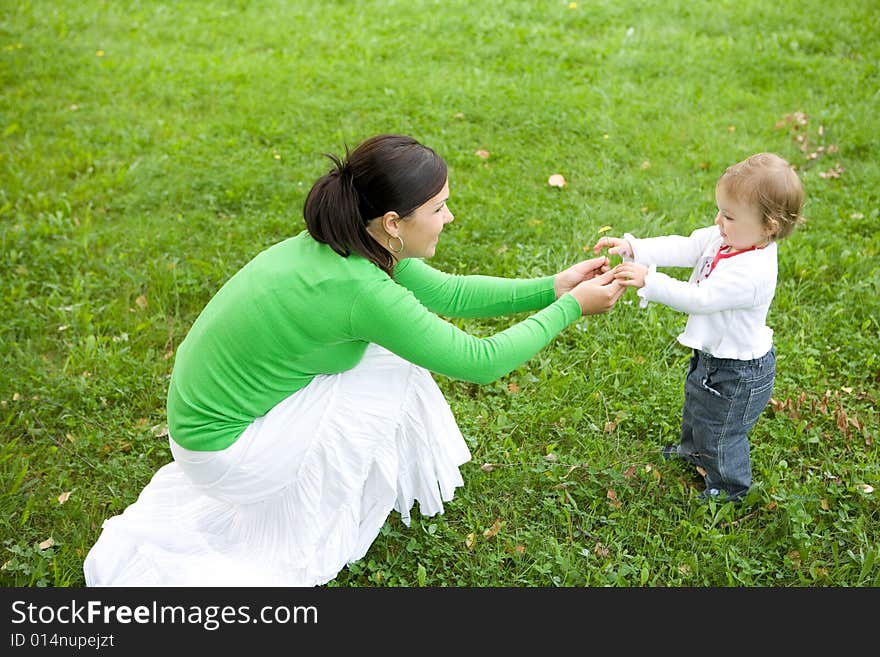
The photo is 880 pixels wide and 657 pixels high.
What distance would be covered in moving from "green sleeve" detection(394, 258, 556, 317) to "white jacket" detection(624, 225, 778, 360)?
1.25 ft

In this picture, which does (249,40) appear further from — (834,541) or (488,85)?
(834,541)

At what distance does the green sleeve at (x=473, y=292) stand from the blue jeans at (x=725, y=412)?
633 millimetres

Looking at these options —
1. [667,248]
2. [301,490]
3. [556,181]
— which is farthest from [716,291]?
[556,181]

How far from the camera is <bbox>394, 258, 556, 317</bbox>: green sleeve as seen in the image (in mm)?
3211

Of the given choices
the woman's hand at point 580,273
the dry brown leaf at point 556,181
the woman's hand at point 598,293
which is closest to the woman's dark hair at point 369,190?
the woman's hand at point 598,293

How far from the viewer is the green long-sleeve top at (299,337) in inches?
103

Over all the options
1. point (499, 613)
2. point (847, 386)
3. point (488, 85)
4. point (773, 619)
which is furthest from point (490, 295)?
point (488, 85)

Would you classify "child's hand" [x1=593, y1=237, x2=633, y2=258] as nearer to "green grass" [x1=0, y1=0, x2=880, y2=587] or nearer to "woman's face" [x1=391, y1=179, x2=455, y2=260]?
"woman's face" [x1=391, y1=179, x2=455, y2=260]

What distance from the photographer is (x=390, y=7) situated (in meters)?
7.59

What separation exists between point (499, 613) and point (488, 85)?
4.34 m

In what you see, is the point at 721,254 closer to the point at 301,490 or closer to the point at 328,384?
the point at 328,384

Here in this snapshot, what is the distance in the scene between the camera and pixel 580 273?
3164 mm

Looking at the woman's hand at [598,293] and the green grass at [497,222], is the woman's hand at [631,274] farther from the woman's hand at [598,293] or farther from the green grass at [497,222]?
the green grass at [497,222]

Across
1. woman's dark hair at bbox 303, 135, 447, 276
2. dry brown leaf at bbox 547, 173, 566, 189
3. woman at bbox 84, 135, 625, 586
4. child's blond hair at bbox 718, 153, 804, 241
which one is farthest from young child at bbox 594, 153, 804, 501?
dry brown leaf at bbox 547, 173, 566, 189
